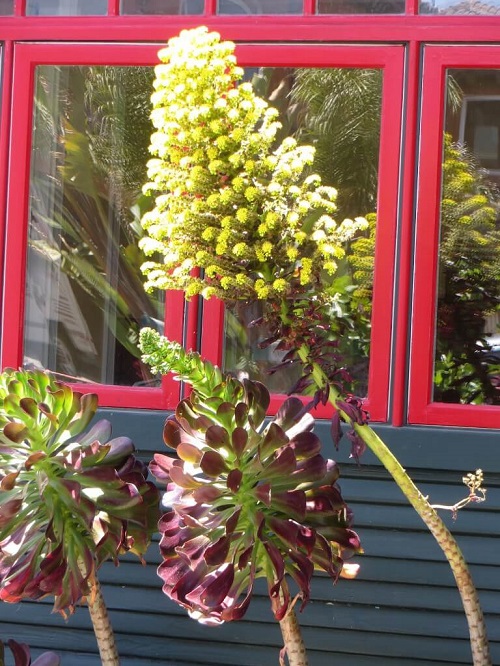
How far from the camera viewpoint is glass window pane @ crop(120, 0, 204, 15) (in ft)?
11.5

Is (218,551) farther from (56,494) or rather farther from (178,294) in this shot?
(178,294)

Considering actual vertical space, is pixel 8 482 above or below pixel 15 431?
below

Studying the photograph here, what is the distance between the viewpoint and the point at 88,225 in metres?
3.58

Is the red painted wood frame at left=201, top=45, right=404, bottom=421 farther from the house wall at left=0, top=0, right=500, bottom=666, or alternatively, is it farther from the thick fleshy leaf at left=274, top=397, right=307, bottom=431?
the thick fleshy leaf at left=274, top=397, right=307, bottom=431

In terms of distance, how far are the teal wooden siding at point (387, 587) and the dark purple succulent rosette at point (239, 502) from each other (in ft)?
2.38

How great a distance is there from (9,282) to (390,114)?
5.24 feet

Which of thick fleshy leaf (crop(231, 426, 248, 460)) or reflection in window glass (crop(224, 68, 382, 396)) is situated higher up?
reflection in window glass (crop(224, 68, 382, 396))

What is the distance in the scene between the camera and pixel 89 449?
8.88 ft

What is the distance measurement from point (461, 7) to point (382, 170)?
66cm

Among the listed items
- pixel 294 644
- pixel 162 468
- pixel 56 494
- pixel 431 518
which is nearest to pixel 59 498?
pixel 56 494

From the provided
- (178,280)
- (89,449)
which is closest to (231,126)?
(178,280)

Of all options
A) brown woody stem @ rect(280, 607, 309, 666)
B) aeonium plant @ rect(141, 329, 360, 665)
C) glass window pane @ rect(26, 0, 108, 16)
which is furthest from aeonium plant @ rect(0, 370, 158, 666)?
glass window pane @ rect(26, 0, 108, 16)

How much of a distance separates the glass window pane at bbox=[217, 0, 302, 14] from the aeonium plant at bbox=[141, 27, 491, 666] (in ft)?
3.26

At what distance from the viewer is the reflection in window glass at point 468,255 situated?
3322mm
